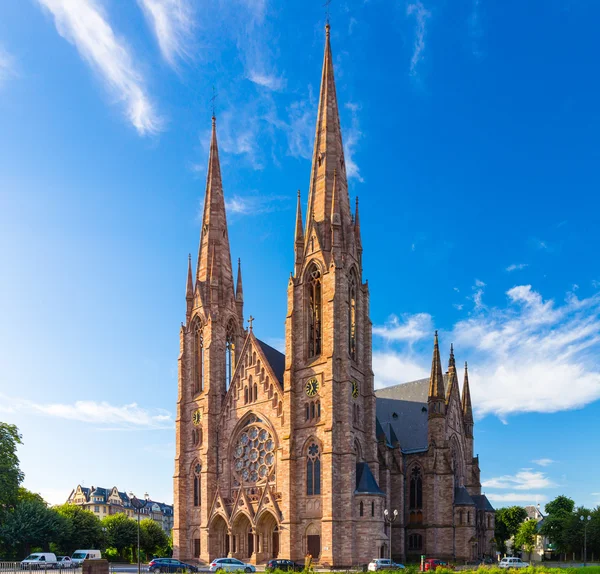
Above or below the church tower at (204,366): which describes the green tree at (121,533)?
below

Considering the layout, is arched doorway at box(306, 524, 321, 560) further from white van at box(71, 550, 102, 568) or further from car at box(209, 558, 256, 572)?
white van at box(71, 550, 102, 568)

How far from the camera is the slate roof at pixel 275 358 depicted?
62.0m

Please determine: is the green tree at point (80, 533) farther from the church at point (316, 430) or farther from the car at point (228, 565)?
the car at point (228, 565)

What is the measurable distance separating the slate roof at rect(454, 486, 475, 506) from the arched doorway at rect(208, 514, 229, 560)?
72.2 feet

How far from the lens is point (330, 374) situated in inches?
2088

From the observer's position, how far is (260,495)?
56750mm

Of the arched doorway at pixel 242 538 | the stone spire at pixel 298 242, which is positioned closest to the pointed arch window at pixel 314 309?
the stone spire at pixel 298 242

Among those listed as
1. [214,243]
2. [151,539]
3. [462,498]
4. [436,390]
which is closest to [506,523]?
[462,498]

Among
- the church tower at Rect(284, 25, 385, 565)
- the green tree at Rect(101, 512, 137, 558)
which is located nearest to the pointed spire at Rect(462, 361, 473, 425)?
the church tower at Rect(284, 25, 385, 565)

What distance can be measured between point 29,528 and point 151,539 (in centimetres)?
2223

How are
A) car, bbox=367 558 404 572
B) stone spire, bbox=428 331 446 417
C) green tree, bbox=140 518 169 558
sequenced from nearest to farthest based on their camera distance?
1. car, bbox=367 558 404 572
2. stone spire, bbox=428 331 446 417
3. green tree, bbox=140 518 169 558

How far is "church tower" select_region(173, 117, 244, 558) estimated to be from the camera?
205 ft

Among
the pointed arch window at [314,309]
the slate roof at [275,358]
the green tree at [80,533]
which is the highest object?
the pointed arch window at [314,309]

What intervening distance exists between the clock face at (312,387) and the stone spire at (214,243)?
56.1 ft
